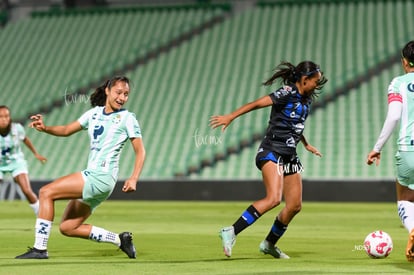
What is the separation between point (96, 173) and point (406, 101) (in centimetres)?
325

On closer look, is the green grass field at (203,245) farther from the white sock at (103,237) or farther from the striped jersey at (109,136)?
the striped jersey at (109,136)

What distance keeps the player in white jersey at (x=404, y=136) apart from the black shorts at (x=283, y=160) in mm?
1476

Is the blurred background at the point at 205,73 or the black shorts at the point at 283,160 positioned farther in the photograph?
the blurred background at the point at 205,73

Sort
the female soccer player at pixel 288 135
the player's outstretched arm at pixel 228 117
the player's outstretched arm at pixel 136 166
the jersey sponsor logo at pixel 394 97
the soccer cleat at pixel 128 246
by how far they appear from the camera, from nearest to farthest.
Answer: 1. the jersey sponsor logo at pixel 394 97
2. the player's outstretched arm at pixel 136 166
3. the player's outstretched arm at pixel 228 117
4. the soccer cleat at pixel 128 246
5. the female soccer player at pixel 288 135

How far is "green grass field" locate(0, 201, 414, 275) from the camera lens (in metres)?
9.39

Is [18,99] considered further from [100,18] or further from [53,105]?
[100,18]

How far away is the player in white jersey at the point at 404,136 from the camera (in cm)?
919

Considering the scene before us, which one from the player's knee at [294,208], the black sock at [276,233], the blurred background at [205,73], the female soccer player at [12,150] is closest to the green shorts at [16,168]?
the female soccer player at [12,150]

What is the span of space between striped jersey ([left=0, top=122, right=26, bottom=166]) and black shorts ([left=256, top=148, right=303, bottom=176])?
8.01m

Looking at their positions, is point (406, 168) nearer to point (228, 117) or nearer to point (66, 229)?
point (228, 117)

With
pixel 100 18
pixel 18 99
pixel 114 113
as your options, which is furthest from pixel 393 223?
pixel 100 18

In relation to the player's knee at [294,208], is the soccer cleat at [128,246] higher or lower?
lower

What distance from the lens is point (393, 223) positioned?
17.0 meters

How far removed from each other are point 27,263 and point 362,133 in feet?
63.2
